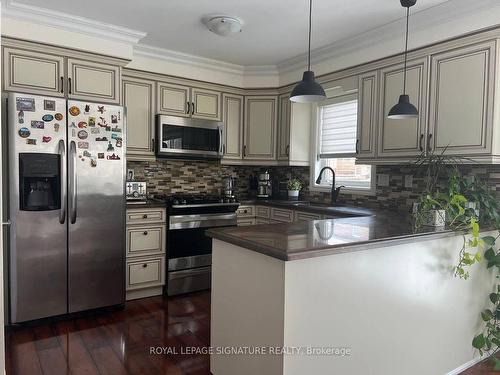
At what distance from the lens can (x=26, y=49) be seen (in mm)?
2834

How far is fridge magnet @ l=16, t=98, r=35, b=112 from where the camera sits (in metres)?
2.64

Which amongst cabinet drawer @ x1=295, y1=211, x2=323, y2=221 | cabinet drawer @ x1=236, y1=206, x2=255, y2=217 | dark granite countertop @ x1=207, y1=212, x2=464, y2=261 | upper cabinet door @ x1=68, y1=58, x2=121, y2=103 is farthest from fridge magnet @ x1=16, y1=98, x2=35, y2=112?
cabinet drawer @ x1=295, y1=211, x2=323, y2=221

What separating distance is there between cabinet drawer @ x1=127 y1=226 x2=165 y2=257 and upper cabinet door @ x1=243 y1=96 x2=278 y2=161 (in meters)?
1.46

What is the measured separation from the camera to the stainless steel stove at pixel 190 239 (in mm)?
3494

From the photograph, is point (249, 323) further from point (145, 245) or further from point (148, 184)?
point (148, 184)

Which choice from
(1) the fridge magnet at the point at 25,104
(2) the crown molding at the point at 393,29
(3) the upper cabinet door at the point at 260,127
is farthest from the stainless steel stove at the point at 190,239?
(2) the crown molding at the point at 393,29

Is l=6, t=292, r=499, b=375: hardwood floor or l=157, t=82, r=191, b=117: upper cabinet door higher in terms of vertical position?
l=157, t=82, r=191, b=117: upper cabinet door

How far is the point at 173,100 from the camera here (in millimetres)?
3844

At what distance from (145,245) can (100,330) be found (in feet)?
2.82

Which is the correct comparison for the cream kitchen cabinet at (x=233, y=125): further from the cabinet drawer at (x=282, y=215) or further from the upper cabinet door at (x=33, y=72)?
the upper cabinet door at (x=33, y=72)

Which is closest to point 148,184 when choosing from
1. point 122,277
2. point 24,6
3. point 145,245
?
point 145,245

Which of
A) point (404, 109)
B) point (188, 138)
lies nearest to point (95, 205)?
point (188, 138)

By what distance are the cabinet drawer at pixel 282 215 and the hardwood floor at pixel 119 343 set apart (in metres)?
1.16

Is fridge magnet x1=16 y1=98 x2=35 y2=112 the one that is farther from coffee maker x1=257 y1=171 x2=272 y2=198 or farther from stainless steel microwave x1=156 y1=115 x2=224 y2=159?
coffee maker x1=257 y1=171 x2=272 y2=198
